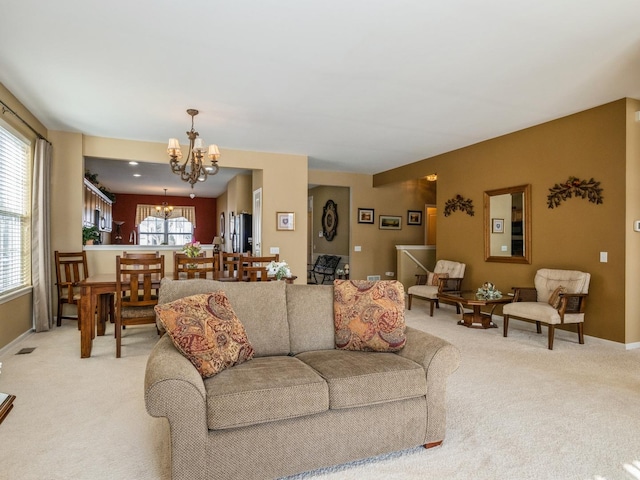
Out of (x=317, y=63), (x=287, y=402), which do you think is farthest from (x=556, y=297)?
(x=287, y=402)

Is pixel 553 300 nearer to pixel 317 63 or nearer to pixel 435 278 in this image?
pixel 435 278

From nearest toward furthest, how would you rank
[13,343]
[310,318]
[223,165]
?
[310,318] → [13,343] → [223,165]

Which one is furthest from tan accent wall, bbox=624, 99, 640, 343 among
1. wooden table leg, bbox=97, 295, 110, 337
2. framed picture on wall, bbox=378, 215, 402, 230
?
wooden table leg, bbox=97, 295, 110, 337

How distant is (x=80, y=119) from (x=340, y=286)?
4303 millimetres

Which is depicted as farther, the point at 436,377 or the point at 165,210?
the point at 165,210

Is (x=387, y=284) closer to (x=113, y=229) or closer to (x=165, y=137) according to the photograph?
(x=165, y=137)

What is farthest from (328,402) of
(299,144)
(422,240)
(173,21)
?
(422,240)

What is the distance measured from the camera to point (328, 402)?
1.95 metres

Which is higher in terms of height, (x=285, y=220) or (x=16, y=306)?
(x=285, y=220)

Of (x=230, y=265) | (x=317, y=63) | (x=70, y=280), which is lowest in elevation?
(x=70, y=280)

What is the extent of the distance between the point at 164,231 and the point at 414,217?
27.0ft

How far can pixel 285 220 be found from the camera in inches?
271

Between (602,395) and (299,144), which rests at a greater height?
(299,144)

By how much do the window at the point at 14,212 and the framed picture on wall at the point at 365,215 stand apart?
5931mm
